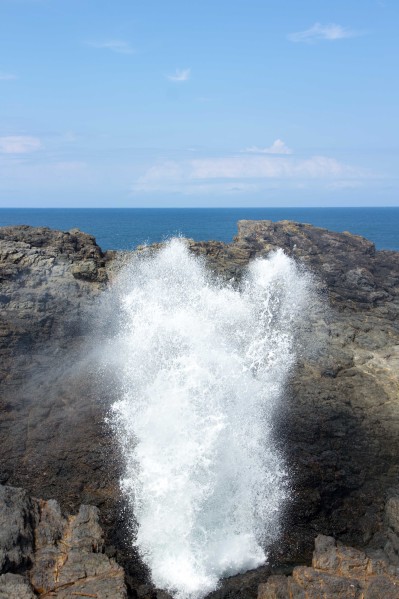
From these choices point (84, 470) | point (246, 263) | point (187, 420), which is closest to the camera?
point (84, 470)

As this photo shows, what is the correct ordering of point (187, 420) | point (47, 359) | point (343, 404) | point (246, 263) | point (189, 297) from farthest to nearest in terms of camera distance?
point (246, 263)
point (189, 297)
point (47, 359)
point (343, 404)
point (187, 420)

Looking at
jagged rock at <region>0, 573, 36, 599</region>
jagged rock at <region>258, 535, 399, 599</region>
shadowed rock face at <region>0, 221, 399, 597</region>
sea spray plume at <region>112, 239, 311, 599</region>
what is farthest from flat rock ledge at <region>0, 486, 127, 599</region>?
jagged rock at <region>258, 535, 399, 599</region>

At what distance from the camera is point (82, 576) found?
1060 cm

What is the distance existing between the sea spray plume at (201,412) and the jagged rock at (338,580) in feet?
7.07

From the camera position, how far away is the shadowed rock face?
14305mm

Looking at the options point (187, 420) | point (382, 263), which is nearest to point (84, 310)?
point (187, 420)

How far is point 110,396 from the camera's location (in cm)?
1734

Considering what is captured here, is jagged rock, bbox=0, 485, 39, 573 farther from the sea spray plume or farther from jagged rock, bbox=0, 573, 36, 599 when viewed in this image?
the sea spray plume

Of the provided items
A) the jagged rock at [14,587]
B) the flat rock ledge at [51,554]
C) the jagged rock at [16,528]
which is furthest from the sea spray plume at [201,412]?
the jagged rock at [14,587]

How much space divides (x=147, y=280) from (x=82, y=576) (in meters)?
13.6

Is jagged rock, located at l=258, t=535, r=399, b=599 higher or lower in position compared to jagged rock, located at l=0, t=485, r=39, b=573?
lower

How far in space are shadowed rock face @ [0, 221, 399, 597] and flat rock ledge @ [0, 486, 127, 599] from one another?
1.46 metres

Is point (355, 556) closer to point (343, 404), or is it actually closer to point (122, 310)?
point (343, 404)

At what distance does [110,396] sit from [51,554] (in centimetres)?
658
